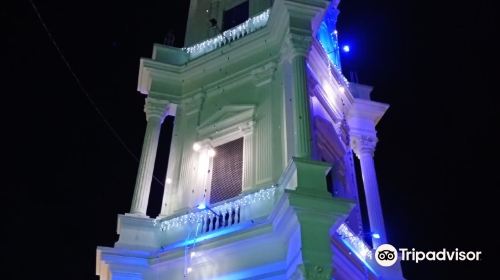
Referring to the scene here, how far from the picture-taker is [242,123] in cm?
1407

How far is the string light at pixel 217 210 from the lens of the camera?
12.0 meters

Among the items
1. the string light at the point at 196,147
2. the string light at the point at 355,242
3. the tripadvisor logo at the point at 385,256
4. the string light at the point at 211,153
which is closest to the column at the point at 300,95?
the string light at the point at 355,242

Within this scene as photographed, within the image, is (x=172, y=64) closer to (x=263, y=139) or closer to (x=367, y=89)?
(x=263, y=139)

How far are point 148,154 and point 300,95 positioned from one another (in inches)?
174

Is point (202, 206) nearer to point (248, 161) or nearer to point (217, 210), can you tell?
point (217, 210)

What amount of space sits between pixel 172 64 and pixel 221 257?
21.8 ft

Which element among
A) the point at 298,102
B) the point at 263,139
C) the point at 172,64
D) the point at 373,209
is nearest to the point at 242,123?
the point at 263,139

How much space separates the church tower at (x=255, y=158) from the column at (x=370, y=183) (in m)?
0.03

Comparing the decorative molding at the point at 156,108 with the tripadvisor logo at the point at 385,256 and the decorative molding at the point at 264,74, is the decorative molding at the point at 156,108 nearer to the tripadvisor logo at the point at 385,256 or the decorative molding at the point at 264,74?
the decorative molding at the point at 264,74

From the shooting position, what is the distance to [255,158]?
13.2m

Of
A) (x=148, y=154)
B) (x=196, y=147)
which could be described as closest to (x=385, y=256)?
(x=196, y=147)

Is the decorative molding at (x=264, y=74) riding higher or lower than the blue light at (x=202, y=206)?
higher

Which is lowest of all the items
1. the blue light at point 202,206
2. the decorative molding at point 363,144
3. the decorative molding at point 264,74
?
the blue light at point 202,206

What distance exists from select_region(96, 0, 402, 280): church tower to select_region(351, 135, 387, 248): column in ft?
0.11
